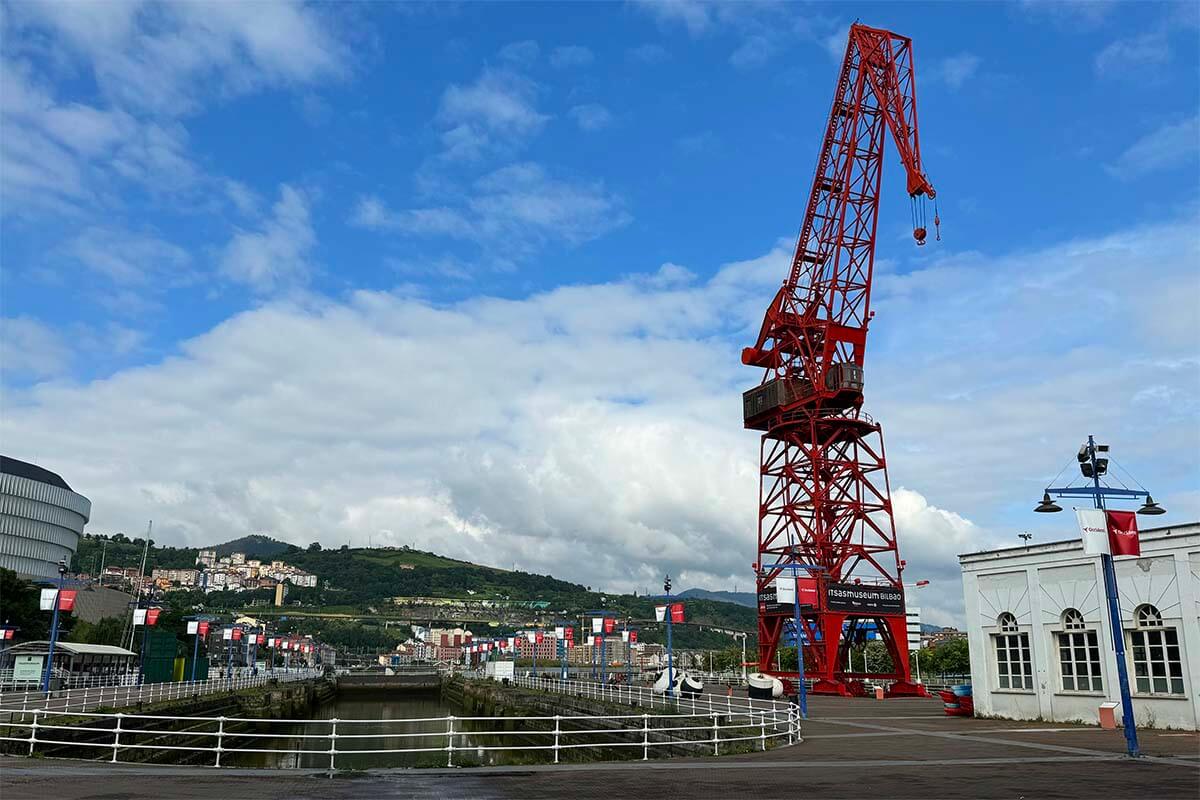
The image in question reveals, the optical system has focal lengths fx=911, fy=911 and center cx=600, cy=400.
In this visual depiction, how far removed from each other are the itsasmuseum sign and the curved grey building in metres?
153

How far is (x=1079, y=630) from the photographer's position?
3512cm

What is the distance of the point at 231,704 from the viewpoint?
6125 cm

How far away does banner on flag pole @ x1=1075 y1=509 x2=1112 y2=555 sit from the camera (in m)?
24.6

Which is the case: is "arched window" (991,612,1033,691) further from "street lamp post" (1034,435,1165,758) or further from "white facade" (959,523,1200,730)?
"street lamp post" (1034,435,1165,758)


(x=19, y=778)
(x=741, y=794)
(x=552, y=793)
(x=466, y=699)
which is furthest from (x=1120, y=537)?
(x=466, y=699)

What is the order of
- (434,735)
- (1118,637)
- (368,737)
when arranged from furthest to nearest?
1. (434,735)
2. (1118,637)
3. (368,737)

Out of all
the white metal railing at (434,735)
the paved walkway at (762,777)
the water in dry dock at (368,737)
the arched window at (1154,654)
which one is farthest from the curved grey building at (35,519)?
the arched window at (1154,654)

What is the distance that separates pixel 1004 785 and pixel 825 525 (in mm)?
55206

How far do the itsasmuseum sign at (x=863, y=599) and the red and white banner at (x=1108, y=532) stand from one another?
139 feet

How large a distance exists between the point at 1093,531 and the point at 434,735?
2208 cm

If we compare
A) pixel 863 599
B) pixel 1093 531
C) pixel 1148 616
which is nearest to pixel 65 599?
pixel 1093 531

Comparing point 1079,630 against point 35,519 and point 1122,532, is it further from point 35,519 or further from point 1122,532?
point 35,519

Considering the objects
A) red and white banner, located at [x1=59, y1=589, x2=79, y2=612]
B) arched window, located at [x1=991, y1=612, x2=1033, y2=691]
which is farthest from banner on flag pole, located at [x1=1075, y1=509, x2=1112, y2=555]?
red and white banner, located at [x1=59, y1=589, x2=79, y2=612]

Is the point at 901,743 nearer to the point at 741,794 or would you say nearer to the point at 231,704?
the point at 741,794
